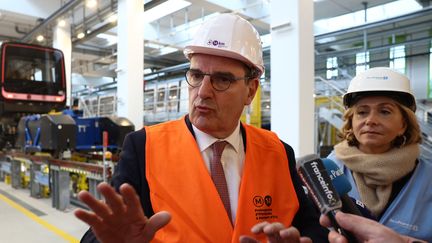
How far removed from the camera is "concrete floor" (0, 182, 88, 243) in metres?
4.54

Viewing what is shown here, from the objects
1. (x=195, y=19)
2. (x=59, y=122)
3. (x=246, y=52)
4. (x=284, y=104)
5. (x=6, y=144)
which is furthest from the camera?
(x=195, y=19)

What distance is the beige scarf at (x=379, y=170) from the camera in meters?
1.81

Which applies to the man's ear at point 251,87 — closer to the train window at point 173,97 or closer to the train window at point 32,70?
the train window at point 32,70

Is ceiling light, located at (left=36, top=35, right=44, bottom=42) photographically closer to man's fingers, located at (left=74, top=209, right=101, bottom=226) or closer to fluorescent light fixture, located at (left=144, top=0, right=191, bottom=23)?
fluorescent light fixture, located at (left=144, top=0, right=191, bottom=23)

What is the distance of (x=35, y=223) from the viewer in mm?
5164

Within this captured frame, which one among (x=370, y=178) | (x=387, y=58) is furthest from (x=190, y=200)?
(x=387, y=58)

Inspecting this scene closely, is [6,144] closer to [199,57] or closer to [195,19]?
[195,19]

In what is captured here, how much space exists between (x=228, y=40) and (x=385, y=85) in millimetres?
1004

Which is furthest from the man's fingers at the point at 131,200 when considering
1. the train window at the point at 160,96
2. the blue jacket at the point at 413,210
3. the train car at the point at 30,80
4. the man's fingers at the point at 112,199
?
the train window at the point at 160,96

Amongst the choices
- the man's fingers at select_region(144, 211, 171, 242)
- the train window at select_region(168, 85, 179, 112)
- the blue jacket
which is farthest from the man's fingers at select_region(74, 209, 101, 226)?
the train window at select_region(168, 85, 179, 112)

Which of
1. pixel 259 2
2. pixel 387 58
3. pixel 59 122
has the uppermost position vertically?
pixel 259 2

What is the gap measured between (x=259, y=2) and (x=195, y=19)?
3.46 metres

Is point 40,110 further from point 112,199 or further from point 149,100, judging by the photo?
point 112,199

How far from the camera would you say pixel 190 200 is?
1.28 meters
